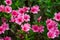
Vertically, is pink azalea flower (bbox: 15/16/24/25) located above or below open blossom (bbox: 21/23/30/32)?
above

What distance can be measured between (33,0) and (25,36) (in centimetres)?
53

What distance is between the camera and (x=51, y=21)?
1908mm

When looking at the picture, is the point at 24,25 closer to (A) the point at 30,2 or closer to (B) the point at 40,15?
(B) the point at 40,15

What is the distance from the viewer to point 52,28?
186cm

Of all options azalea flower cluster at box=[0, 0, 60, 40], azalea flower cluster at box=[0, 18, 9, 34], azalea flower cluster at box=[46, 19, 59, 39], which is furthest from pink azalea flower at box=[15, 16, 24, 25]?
azalea flower cluster at box=[46, 19, 59, 39]

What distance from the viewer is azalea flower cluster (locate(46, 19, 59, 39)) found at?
5.95 feet

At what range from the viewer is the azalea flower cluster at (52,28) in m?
1.81

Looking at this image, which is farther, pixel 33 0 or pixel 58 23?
pixel 33 0

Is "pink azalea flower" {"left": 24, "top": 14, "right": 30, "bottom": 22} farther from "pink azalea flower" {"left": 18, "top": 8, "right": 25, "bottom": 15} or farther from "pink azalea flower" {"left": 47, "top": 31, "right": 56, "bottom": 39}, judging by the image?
"pink azalea flower" {"left": 47, "top": 31, "right": 56, "bottom": 39}

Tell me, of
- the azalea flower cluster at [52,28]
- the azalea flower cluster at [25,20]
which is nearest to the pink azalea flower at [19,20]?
the azalea flower cluster at [25,20]

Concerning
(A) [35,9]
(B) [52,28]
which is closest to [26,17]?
(A) [35,9]

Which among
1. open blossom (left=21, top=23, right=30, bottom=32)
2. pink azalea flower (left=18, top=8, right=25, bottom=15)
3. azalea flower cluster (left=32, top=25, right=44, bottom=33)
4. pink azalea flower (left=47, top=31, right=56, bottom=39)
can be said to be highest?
pink azalea flower (left=18, top=8, right=25, bottom=15)

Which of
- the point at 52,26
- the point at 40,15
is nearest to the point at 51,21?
the point at 52,26

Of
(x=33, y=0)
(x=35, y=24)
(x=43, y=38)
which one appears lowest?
(x=43, y=38)
